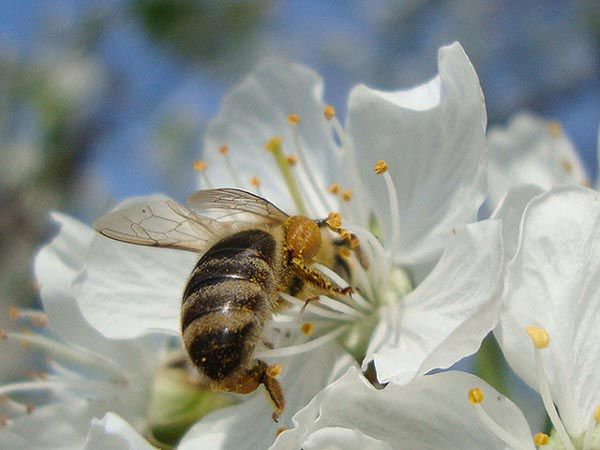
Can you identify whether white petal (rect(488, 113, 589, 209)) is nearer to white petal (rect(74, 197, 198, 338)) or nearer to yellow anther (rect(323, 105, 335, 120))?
yellow anther (rect(323, 105, 335, 120))

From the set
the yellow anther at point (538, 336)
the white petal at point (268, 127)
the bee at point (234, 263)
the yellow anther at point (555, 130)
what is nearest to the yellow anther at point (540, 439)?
the yellow anther at point (538, 336)

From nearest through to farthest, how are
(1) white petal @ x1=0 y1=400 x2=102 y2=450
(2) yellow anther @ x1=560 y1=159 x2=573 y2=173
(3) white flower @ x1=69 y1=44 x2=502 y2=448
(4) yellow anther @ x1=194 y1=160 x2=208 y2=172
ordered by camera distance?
1. (3) white flower @ x1=69 y1=44 x2=502 y2=448
2. (1) white petal @ x1=0 y1=400 x2=102 y2=450
3. (4) yellow anther @ x1=194 y1=160 x2=208 y2=172
4. (2) yellow anther @ x1=560 y1=159 x2=573 y2=173

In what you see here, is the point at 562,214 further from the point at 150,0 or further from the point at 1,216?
the point at 150,0

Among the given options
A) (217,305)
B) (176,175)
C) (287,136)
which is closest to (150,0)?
(176,175)

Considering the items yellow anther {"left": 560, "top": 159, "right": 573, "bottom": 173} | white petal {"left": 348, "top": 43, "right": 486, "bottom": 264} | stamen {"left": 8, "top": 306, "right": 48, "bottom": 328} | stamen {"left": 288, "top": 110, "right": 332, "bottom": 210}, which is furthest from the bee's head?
yellow anther {"left": 560, "top": 159, "right": 573, "bottom": 173}

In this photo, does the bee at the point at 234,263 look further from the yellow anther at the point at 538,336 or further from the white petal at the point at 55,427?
the white petal at the point at 55,427

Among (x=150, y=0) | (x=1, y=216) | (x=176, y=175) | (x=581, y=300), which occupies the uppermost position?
(x=581, y=300)
